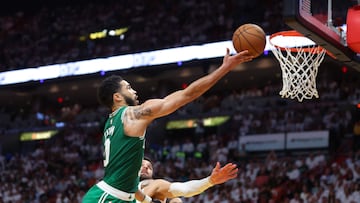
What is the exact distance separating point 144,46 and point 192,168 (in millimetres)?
7316

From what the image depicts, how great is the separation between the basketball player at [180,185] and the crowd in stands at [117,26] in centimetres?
1487

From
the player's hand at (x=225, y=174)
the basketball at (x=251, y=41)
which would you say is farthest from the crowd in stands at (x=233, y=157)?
the basketball at (x=251, y=41)

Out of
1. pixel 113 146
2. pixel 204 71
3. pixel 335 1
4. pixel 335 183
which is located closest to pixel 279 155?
pixel 335 183

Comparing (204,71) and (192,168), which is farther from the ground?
(204,71)

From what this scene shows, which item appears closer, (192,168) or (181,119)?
(192,168)

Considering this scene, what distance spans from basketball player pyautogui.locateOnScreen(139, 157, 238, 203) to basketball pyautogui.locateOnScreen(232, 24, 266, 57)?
3.17ft

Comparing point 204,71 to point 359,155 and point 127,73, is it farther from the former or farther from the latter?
point 359,155

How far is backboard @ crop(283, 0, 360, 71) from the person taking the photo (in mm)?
7215

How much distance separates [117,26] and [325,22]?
18.9m

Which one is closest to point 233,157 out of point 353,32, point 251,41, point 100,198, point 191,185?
point 353,32

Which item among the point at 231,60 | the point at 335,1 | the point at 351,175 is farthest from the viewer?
the point at 351,175

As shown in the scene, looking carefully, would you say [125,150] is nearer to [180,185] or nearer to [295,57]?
[180,185]

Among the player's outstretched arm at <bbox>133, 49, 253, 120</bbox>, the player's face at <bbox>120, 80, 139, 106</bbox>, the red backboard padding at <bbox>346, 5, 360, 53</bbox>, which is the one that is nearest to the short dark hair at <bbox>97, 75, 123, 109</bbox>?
the player's face at <bbox>120, 80, 139, 106</bbox>

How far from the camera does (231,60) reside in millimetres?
4262
